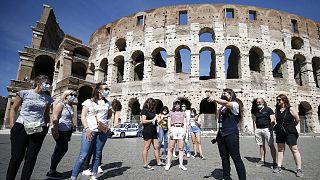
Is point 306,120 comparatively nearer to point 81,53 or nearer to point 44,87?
point 44,87

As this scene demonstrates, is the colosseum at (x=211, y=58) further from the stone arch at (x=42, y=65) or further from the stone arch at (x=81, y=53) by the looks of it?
the stone arch at (x=42, y=65)

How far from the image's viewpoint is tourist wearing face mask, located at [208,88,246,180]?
10.7ft

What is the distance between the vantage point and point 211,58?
73.2 feet

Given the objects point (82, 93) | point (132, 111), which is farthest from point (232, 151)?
point (82, 93)

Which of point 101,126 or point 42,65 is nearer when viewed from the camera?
point 101,126

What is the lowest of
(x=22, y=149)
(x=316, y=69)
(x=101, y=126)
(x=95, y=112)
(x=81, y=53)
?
(x=22, y=149)

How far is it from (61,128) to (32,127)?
1.16 m

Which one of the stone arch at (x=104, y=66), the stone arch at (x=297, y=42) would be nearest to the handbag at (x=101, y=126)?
the stone arch at (x=104, y=66)

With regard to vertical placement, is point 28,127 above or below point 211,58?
below

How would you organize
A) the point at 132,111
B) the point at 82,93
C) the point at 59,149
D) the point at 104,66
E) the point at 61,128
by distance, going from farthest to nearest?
the point at 104,66, the point at 82,93, the point at 132,111, the point at 61,128, the point at 59,149

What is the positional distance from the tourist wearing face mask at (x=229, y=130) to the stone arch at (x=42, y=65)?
91.7 feet

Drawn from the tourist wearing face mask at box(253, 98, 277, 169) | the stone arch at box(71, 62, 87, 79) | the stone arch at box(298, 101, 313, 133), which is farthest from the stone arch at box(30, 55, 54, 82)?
the stone arch at box(298, 101, 313, 133)

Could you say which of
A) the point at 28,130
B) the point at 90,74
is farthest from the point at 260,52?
the point at 28,130

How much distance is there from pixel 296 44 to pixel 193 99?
13671 millimetres
